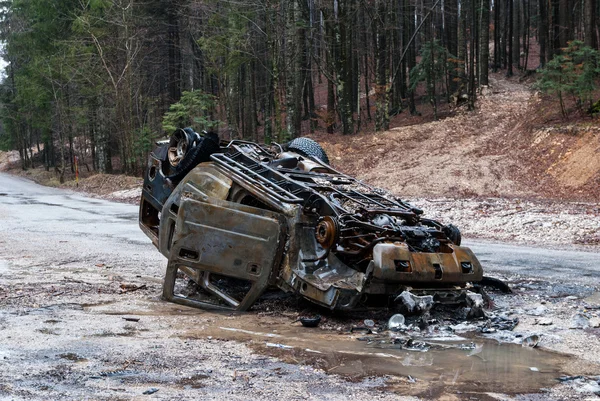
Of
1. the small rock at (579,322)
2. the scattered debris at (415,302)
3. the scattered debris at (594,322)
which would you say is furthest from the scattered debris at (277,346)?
the scattered debris at (594,322)

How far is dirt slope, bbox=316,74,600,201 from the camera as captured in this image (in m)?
18.8

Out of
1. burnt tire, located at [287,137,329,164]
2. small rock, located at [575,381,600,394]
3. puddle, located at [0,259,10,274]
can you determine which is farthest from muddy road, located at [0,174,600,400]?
burnt tire, located at [287,137,329,164]

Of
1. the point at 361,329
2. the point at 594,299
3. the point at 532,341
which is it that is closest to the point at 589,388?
the point at 532,341

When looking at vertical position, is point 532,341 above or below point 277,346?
below

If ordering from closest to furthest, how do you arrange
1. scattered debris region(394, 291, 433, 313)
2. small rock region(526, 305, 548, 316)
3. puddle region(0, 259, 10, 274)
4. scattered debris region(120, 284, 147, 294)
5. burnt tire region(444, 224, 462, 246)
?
scattered debris region(394, 291, 433, 313)
small rock region(526, 305, 548, 316)
burnt tire region(444, 224, 462, 246)
scattered debris region(120, 284, 147, 294)
puddle region(0, 259, 10, 274)

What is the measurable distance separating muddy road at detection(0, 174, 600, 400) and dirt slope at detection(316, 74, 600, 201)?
10.6m

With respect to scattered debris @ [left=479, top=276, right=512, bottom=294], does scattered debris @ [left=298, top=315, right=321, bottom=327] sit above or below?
above

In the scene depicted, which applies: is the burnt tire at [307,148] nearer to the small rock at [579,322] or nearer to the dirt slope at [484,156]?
the small rock at [579,322]

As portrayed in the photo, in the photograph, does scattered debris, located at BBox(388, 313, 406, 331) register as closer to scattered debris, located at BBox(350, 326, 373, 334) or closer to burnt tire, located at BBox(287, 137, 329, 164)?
scattered debris, located at BBox(350, 326, 373, 334)

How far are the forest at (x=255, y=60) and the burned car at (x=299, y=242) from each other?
54.7ft

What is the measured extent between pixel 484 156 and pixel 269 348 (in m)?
18.6

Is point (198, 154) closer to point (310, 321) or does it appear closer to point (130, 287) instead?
point (130, 287)

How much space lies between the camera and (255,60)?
105 ft

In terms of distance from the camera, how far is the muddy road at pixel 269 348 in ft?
13.9
